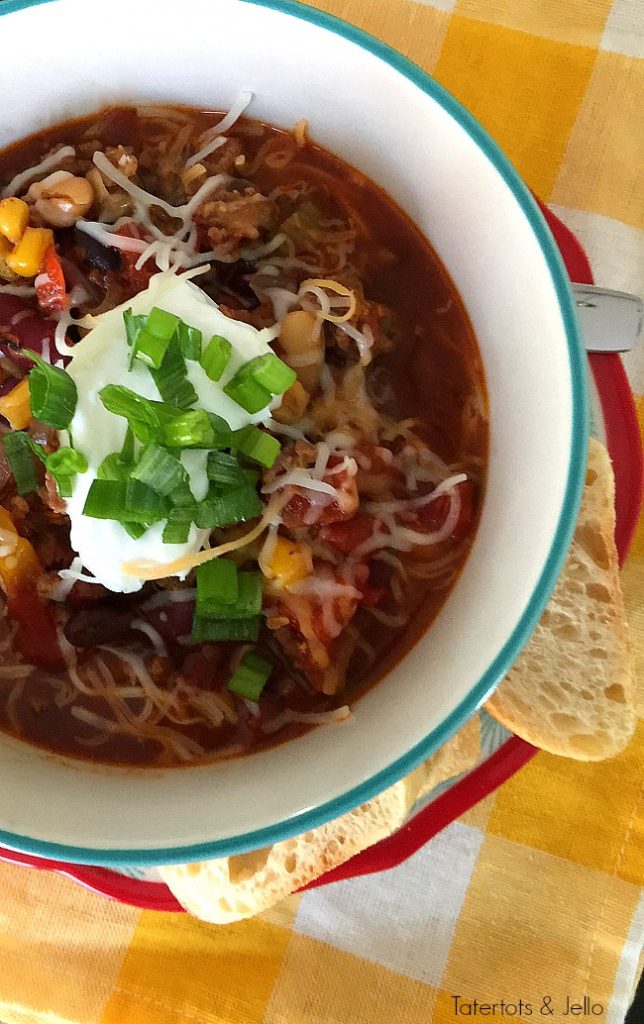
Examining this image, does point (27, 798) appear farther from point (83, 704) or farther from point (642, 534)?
point (642, 534)

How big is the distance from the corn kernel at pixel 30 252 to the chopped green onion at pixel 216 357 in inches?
24.4

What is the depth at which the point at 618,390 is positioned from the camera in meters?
2.29

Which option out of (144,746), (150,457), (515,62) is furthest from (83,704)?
(515,62)

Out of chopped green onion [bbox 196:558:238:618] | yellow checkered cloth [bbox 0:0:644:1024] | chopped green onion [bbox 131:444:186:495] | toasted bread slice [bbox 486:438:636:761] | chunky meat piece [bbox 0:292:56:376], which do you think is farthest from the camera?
yellow checkered cloth [bbox 0:0:644:1024]

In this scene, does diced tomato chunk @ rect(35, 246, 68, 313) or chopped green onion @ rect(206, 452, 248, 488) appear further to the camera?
diced tomato chunk @ rect(35, 246, 68, 313)

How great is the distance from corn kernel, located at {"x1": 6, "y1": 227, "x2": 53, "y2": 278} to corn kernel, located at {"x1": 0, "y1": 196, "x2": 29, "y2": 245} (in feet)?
0.06

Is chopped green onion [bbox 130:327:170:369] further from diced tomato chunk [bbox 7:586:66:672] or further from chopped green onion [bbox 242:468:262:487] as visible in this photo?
diced tomato chunk [bbox 7:586:66:672]

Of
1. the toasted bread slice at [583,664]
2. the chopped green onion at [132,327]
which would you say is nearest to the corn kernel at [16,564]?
the chopped green onion at [132,327]

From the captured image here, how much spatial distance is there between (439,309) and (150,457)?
0.93 m

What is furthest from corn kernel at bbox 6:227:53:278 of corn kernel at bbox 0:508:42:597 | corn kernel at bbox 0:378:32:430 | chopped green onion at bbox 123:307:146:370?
corn kernel at bbox 0:508:42:597

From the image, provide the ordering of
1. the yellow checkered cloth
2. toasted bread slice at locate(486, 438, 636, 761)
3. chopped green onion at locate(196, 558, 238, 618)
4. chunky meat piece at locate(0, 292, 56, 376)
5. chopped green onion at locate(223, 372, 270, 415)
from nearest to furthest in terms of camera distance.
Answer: chopped green onion at locate(223, 372, 270, 415) < chopped green onion at locate(196, 558, 238, 618) < chunky meat piece at locate(0, 292, 56, 376) < toasted bread slice at locate(486, 438, 636, 761) < the yellow checkered cloth

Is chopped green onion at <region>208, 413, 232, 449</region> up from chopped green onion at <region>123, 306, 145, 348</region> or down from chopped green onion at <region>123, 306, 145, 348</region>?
down

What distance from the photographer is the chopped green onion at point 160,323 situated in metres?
1.81

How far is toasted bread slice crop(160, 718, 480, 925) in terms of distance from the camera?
85.7 inches
